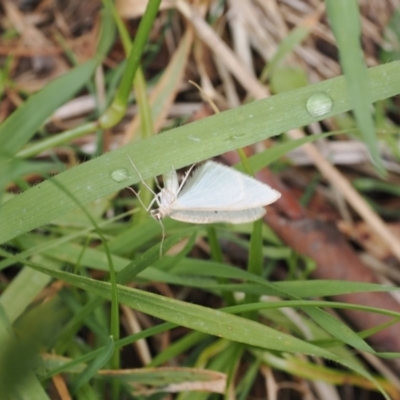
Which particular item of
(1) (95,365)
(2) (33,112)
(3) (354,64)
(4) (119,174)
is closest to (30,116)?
(2) (33,112)

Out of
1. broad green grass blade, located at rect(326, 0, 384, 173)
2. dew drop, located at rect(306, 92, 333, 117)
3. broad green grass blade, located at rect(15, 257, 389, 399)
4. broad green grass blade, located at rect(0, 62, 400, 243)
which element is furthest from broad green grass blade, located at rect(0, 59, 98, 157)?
broad green grass blade, located at rect(326, 0, 384, 173)

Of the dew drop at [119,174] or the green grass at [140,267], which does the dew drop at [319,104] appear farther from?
the dew drop at [119,174]

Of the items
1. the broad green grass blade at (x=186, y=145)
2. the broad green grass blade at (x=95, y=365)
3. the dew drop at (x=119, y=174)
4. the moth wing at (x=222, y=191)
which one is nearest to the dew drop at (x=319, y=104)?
the broad green grass blade at (x=186, y=145)

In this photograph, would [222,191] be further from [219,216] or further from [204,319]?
[204,319]

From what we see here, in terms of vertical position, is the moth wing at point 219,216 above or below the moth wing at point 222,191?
below

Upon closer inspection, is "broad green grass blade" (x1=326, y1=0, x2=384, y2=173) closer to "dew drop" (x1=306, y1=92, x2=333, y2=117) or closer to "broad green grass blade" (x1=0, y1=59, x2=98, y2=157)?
"dew drop" (x1=306, y1=92, x2=333, y2=117)

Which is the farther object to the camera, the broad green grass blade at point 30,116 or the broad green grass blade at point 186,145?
the broad green grass blade at point 30,116
